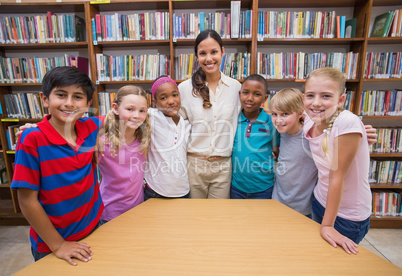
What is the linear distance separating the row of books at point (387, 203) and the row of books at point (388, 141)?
518mm

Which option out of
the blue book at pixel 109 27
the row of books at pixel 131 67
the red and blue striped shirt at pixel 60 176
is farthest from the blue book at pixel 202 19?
the red and blue striped shirt at pixel 60 176

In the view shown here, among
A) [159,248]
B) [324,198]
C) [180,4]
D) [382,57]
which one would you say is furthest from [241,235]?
[382,57]

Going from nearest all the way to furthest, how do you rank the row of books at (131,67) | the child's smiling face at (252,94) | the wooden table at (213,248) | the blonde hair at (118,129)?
the wooden table at (213,248)
the blonde hair at (118,129)
the child's smiling face at (252,94)
the row of books at (131,67)

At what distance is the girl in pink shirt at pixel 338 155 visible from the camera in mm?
982

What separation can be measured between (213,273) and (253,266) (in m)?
0.15

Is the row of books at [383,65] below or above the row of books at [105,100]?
above

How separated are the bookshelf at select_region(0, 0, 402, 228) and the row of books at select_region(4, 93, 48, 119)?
7 cm

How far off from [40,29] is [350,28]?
356cm

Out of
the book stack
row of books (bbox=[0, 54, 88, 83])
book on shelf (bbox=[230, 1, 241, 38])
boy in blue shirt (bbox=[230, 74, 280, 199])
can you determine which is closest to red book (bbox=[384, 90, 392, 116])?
the book stack

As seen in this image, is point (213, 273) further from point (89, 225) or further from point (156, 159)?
point (156, 159)

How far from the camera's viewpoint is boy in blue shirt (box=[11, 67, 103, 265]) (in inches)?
A: 34.9

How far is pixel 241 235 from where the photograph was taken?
101cm

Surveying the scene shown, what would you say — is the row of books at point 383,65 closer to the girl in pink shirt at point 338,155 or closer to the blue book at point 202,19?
the blue book at point 202,19

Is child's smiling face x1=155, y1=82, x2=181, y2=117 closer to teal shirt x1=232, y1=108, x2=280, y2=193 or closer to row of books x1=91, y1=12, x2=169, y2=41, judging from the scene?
teal shirt x1=232, y1=108, x2=280, y2=193
